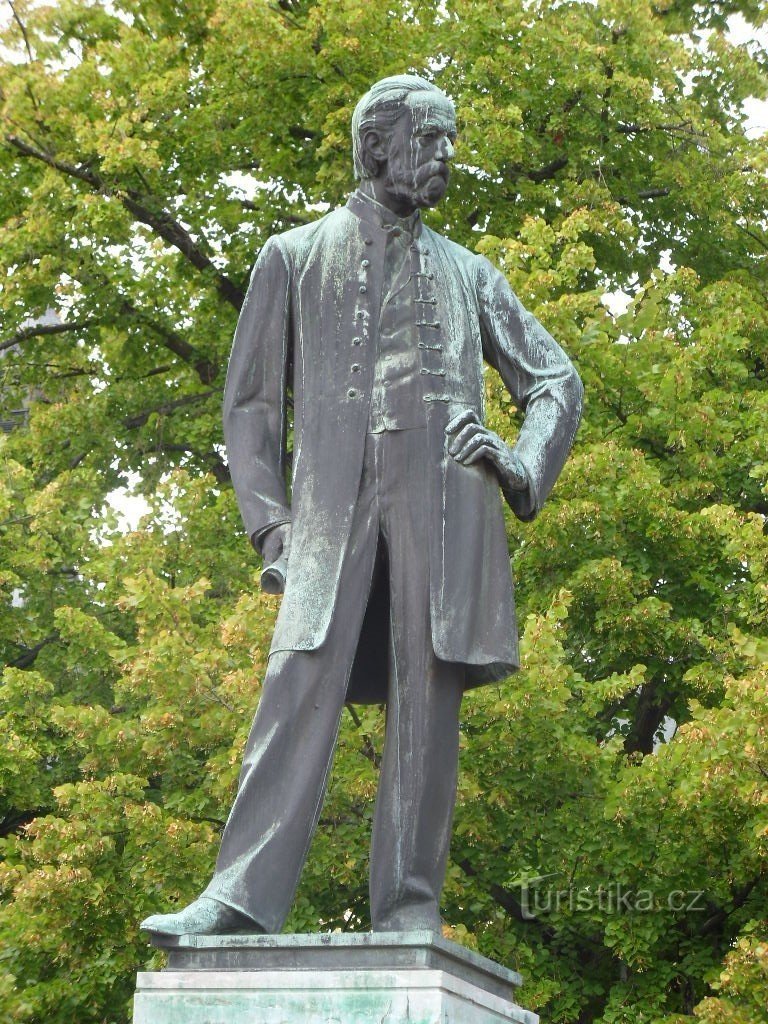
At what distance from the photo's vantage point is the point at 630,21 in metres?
18.5

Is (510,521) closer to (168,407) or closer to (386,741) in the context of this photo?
(168,407)

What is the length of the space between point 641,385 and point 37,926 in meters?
6.42

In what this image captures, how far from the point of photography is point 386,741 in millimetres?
5309

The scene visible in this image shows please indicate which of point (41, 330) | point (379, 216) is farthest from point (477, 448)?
point (41, 330)

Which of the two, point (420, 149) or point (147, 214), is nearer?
point (420, 149)

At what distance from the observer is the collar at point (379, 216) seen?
575cm

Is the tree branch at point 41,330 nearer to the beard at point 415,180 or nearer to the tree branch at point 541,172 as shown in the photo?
the tree branch at point 541,172

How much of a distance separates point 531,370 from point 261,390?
86 cm

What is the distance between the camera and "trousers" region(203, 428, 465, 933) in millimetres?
5012

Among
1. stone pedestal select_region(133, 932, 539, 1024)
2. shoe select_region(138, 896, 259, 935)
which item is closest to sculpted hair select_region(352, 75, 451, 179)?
shoe select_region(138, 896, 259, 935)

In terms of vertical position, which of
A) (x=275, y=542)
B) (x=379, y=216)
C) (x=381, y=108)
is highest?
(x=381, y=108)

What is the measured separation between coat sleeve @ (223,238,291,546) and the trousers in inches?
14.1

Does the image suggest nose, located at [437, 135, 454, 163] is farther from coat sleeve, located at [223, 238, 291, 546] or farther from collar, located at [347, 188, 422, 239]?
coat sleeve, located at [223, 238, 291, 546]

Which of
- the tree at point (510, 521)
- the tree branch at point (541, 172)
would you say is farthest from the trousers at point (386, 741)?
the tree branch at point (541, 172)
